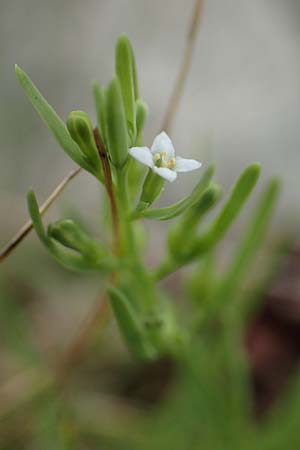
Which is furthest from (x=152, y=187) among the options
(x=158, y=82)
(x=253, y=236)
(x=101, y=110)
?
(x=158, y=82)

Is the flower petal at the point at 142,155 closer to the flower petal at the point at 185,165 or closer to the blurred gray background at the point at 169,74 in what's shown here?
the flower petal at the point at 185,165

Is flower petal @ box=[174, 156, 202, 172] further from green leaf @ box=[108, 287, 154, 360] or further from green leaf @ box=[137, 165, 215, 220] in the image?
green leaf @ box=[108, 287, 154, 360]

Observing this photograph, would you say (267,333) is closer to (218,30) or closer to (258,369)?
(258,369)

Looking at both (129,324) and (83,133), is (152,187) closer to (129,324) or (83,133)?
(83,133)

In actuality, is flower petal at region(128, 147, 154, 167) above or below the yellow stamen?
above

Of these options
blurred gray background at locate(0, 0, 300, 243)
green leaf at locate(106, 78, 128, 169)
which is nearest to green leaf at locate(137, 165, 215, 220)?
green leaf at locate(106, 78, 128, 169)

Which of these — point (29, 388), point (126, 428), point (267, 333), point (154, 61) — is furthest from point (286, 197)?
point (29, 388)
